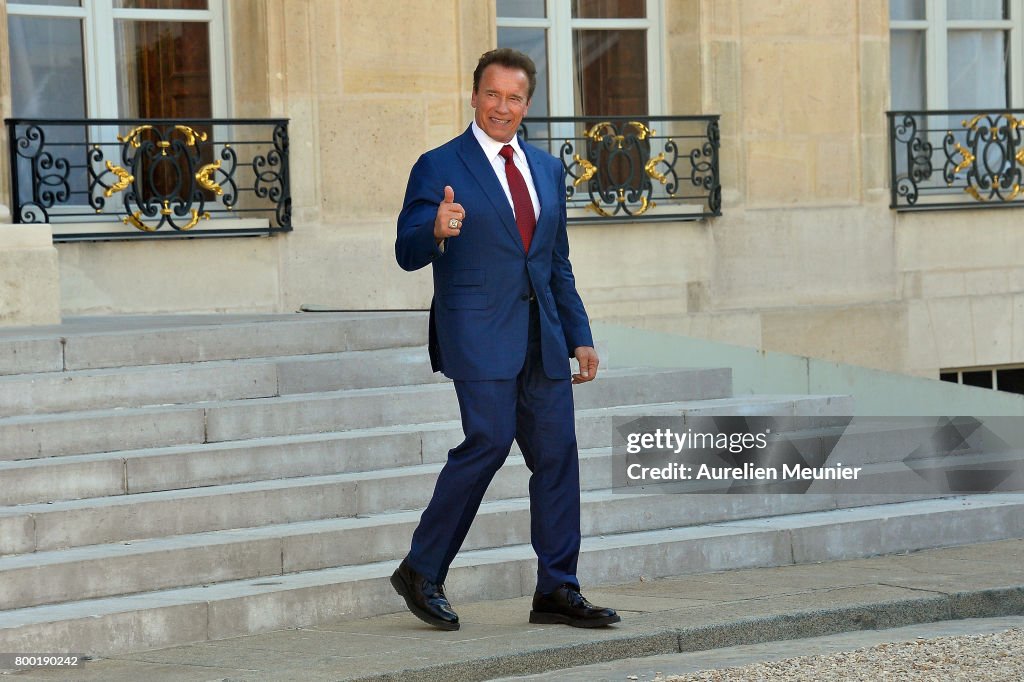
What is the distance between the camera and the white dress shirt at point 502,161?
5816 mm

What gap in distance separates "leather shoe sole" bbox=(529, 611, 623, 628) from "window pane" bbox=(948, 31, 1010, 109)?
26.6ft

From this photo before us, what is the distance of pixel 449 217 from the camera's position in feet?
17.7

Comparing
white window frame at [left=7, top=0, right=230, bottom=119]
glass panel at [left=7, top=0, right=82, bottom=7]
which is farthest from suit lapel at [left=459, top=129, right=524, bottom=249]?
glass panel at [left=7, top=0, right=82, bottom=7]

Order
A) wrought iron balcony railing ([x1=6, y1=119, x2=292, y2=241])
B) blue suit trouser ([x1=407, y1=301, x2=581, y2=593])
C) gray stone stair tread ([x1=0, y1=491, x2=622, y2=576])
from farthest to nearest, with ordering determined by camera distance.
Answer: wrought iron balcony railing ([x1=6, y1=119, x2=292, y2=241]) → gray stone stair tread ([x1=0, y1=491, x2=622, y2=576]) → blue suit trouser ([x1=407, y1=301, x2=581, y2=593])

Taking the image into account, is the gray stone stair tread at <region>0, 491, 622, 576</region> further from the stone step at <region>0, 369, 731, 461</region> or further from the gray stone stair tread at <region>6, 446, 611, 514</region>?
the stone step at <region>0, 369, 731, 461</region>

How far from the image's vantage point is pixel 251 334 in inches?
323

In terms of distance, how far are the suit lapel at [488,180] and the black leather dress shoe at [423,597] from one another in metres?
1.09

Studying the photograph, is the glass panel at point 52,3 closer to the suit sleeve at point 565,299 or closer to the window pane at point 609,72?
the window pane at point 609,72

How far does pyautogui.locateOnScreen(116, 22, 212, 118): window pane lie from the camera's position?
35.5 feet

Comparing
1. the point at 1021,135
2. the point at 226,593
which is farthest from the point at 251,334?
the point at 1021,135

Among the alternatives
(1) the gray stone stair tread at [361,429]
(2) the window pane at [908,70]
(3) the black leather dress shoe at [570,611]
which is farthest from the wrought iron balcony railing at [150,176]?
(3) the black leather dress shoe at [570,611]

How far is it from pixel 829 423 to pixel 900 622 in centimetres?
258

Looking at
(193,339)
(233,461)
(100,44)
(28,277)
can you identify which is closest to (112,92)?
(100,44)

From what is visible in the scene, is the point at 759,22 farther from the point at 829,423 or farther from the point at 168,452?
the point at 168,452
